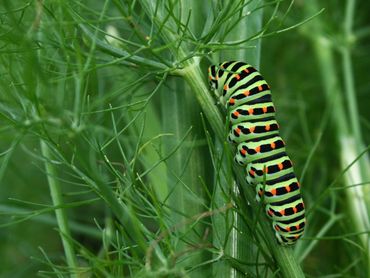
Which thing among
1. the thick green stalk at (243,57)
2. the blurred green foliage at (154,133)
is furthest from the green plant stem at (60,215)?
the thick green stalk at (243,57)

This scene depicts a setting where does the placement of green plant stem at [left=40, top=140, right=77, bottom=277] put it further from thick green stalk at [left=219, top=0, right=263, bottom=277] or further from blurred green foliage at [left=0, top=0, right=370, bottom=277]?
thick green stalk at [left=219, top=0, right=263, bottom=277]

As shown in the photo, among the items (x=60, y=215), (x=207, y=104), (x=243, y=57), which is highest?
(x=243, y=57)

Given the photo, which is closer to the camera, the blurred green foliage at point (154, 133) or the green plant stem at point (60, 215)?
the blurred green foliage at point (154, 133)

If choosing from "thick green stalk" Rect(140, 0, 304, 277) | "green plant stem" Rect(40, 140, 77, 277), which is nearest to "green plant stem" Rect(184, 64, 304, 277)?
"thick green stalk" Rect(140, 0, 304, 277)

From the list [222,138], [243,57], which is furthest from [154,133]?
[222,138]

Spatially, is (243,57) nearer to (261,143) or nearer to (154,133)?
(261,143)

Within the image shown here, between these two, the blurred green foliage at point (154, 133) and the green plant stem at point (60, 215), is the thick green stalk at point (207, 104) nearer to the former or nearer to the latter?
the blurred green foliage at point (154, 133)

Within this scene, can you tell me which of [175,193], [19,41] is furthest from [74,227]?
[19,41]

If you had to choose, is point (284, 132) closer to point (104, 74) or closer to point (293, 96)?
point (293, 96)
